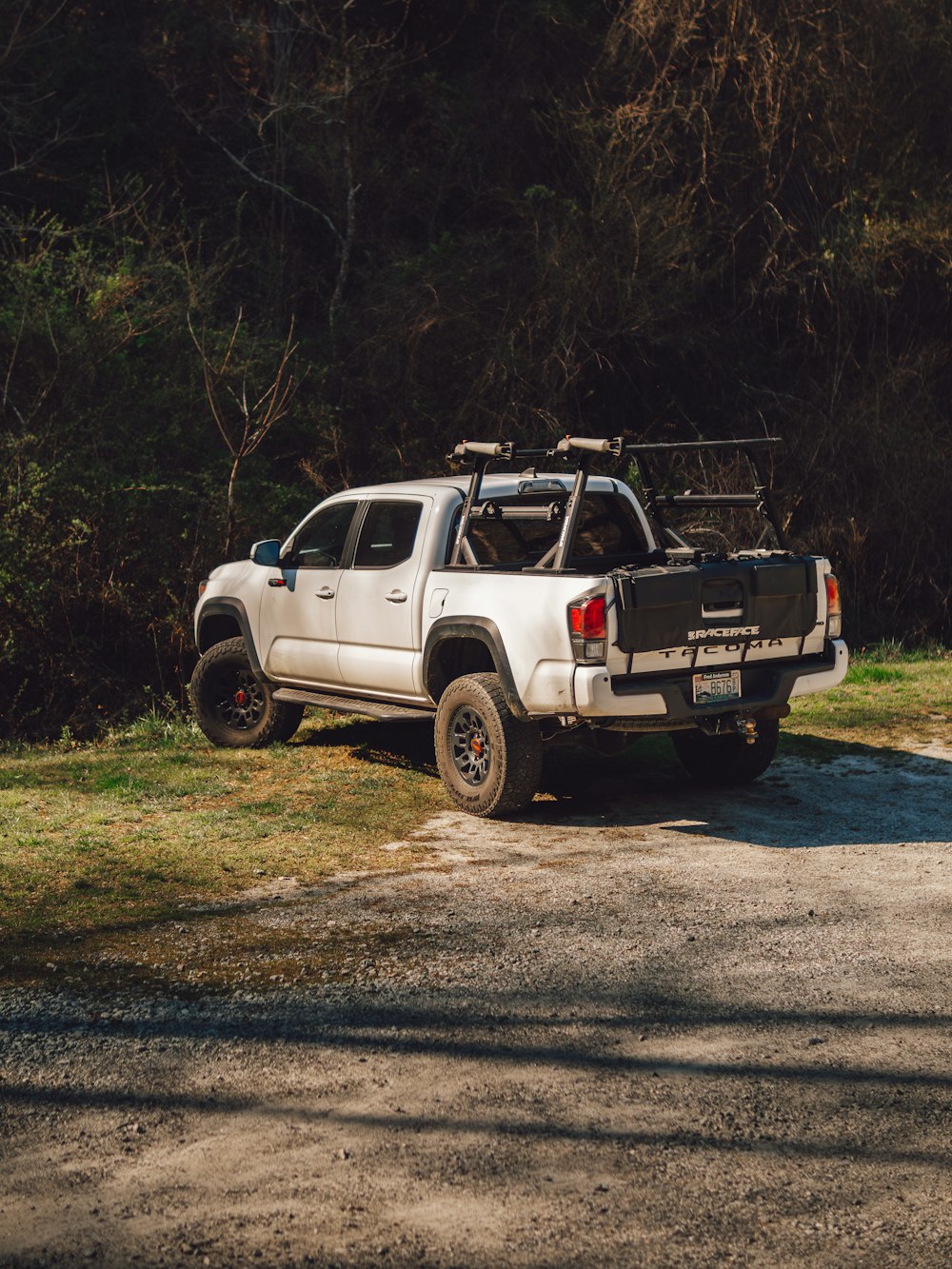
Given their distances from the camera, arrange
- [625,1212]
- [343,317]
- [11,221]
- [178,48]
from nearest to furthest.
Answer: [625,1212] → [11,221] → [343,317] → [178,48]

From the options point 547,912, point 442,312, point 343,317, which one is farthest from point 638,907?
point 343,317

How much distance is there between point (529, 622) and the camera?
7.98m

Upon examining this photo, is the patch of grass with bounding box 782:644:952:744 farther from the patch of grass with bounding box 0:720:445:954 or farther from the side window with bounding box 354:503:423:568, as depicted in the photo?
the side window with bounding box 354:503:423:568

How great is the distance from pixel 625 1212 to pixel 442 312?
62.0 feet

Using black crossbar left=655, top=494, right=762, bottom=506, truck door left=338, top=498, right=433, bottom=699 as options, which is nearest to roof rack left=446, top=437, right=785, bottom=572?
black crossbar left=655, top=494, right=762, bottom=506

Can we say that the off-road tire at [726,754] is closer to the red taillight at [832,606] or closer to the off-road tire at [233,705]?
the red taillight at [832,606]

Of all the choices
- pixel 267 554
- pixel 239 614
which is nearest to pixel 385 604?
pixel 267 554

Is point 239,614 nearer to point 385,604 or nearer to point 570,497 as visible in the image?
point 385,604

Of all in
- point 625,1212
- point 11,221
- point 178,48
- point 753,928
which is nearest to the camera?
point 625,1212

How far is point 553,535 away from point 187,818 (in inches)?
116

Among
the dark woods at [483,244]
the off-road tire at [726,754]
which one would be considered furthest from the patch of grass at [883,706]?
the dark woods at [483,244]

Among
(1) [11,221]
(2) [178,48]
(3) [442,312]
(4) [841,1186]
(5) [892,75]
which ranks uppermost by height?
(2) [178,48]

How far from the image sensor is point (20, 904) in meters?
6.84

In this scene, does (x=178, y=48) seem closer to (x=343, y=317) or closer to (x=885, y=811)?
(x=343, y=317)
